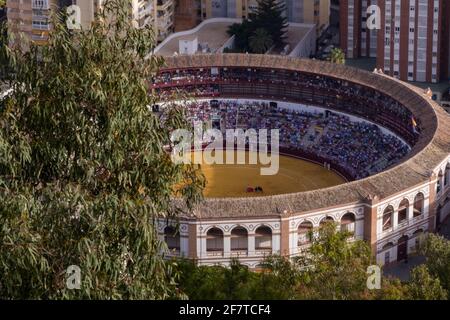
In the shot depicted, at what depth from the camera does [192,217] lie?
93312 mm

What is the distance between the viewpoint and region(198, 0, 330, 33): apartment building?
156500mm

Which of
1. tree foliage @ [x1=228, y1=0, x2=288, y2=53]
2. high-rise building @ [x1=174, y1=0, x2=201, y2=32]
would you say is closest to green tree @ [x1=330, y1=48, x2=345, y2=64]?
tree foliage @ [x1=228, y1=0, x2=288, y2=53]

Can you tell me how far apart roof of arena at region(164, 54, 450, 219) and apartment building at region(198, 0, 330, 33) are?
84.5 ft

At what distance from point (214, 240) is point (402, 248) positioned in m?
16.7

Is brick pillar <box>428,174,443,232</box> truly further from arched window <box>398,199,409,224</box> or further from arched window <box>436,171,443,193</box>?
arched window <box>398,199,409,224</box>

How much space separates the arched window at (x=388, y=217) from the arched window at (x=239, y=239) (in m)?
11.9

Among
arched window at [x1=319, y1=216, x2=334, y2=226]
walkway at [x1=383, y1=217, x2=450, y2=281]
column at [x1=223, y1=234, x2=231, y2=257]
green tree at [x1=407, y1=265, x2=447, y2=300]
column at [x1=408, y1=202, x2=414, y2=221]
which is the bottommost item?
walkway at [x1=383, y1=217, x2=450, y2=281]

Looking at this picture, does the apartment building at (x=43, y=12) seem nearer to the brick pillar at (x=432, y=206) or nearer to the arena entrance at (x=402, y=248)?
the brick pillar at (x=432, y=206)

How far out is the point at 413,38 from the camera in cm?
13950

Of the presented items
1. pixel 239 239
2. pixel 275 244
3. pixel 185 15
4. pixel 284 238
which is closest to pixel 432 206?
pixel 284 238

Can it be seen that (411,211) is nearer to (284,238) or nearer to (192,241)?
(284,238)

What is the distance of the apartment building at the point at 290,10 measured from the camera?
15650 centimetres
